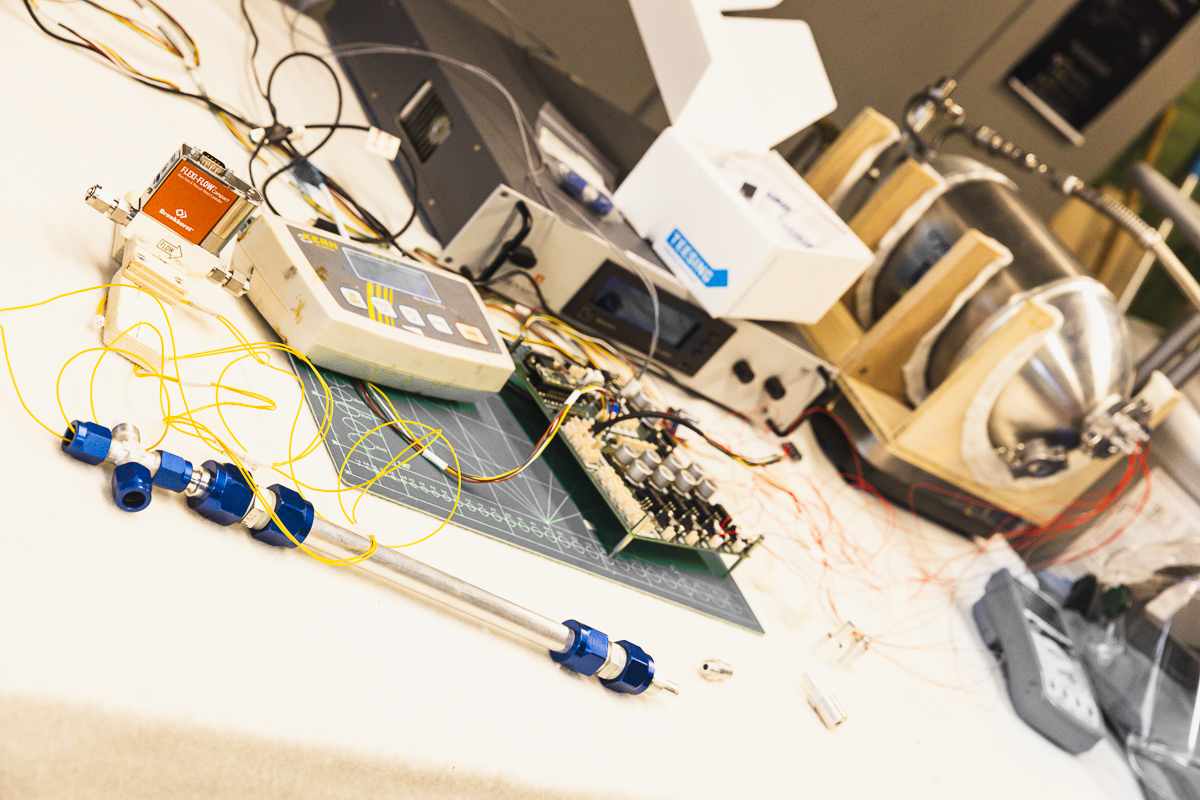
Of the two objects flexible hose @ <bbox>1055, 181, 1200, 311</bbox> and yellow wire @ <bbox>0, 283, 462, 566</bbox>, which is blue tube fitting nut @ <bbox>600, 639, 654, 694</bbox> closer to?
yellow wire @ <bbox>0, 283, 462, 566</bbox>

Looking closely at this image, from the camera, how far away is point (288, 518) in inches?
21.0

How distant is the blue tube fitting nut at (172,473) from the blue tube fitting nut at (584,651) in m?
0.31

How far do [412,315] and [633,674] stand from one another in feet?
1.31

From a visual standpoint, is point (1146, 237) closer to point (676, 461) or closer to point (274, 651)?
point (676, 461)

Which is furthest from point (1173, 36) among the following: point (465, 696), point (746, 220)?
point (465, 696)

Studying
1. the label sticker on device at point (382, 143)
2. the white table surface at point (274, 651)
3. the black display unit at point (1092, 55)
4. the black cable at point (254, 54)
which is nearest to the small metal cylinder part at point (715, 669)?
the white table surface at point (274, 651)

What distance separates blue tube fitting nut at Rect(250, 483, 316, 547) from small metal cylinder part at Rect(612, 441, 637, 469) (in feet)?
1.32

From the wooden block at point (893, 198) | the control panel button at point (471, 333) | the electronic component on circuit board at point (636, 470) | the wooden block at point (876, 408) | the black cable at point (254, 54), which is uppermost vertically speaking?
the wooden block at point (893, 198)

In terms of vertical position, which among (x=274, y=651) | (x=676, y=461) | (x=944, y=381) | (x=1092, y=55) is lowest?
(x=274, y=651)

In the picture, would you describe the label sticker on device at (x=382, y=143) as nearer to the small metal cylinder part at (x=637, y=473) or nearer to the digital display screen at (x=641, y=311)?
the digital display screen at (x=641, y=311)

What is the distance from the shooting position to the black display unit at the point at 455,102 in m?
1.06

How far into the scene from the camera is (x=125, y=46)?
37.3 inches

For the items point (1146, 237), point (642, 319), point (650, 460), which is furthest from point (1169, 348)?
point (650, 460)

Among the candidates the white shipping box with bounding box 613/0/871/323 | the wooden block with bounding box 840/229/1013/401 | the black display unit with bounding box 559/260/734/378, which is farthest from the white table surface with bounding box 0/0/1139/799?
the wooden block with bounding box 840/229/1013/401
